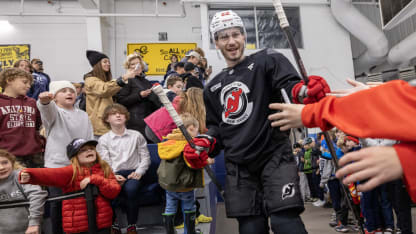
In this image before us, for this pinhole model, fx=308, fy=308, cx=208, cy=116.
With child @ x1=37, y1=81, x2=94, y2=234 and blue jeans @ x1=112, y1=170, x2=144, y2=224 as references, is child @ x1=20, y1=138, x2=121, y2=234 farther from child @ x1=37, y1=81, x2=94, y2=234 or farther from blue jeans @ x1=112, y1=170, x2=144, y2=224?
blue jeans @ x1=112, y1=170, x2=144, y2=224

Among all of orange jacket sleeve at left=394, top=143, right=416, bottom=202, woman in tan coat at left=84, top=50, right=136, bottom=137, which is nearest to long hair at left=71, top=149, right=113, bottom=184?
woman in tan coat at left=84, top=50, right=136, bottom=137

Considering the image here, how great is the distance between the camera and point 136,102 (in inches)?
164

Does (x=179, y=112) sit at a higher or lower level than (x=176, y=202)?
higher

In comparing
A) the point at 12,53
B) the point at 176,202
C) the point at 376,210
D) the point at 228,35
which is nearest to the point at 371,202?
the point at 376,210

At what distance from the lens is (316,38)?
1098 cm

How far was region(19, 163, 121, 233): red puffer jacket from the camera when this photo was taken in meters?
2.49

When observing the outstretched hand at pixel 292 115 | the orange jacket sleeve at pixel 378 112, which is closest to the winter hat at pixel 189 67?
the outstretched hand at pixel 292 115

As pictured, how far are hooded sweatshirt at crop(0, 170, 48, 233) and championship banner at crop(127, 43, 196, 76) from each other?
8310 millimetres

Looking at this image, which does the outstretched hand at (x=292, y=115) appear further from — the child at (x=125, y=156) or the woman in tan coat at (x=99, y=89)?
the woman in tan coat at (x=99, y=89)

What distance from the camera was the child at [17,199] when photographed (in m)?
2.39

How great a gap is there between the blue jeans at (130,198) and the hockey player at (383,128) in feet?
8.35

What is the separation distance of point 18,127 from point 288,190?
107 inches

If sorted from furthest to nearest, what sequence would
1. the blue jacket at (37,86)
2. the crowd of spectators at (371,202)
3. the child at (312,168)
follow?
the child at (312,168) → the blue jacket at (37,86) → the crowd of spectators at (371,202)

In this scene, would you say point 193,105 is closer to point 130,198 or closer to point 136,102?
point 136,102
